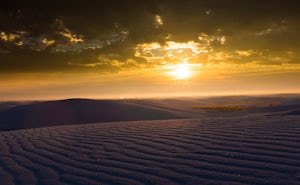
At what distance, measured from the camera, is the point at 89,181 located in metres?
3.54

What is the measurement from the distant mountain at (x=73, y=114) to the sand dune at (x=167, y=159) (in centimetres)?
1807

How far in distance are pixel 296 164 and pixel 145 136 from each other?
3199 mm

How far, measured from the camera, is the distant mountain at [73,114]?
24.0 m

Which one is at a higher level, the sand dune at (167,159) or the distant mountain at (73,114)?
the sand dune at (167,159)

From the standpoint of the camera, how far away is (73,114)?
87.5ft

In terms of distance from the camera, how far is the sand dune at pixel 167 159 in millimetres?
3389

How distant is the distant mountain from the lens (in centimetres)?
2397

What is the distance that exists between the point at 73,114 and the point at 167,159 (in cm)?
2347

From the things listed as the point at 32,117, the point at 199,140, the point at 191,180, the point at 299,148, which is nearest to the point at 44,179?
the point at 191,180

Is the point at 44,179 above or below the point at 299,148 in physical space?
below

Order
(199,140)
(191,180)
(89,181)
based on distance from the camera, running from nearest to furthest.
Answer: (191,180) < (89,181) < (199,140)

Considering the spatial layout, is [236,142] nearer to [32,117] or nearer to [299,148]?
[299,148]

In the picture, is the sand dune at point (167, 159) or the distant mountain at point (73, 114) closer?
the sand dune at point (167, 159)

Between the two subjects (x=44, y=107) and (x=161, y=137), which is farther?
(x=44, y=107)
